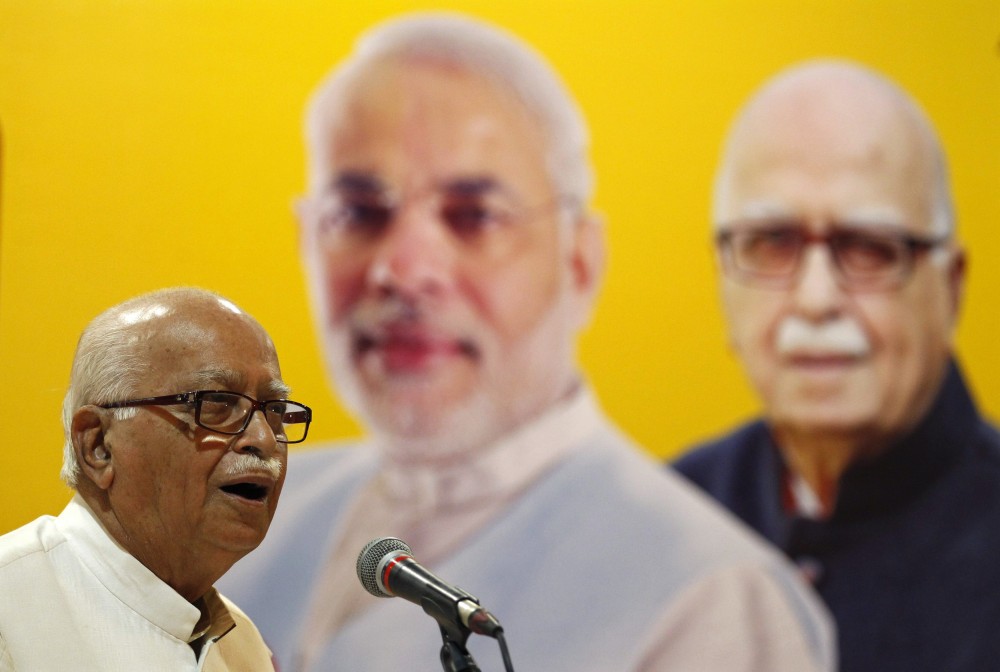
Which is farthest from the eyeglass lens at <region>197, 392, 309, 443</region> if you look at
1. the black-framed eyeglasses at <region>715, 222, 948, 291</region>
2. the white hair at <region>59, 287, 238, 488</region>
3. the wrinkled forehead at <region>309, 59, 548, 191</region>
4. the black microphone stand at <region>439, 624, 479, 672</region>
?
the black-framed eyeglasses at <region>715, 222, 948, 291</region>

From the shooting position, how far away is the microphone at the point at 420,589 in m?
1.74

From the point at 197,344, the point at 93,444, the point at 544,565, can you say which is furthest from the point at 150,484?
the point at 544,565

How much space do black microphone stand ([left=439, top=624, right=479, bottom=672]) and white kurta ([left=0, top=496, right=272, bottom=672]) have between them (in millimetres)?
391

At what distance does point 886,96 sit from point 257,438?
3.20 metres

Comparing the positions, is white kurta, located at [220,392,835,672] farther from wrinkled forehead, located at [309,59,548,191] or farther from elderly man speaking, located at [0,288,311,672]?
elderly man speaking, located at [0,288,311,672]

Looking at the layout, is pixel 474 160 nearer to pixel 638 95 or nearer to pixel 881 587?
pixel 638 95

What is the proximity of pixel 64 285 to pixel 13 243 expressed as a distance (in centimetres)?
22

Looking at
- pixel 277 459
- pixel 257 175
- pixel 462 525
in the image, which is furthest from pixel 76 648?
pixel 257 175

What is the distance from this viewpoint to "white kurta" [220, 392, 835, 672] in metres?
3.96

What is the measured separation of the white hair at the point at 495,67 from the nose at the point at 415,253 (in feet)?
1.54

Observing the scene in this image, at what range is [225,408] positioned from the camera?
1872 millimetres

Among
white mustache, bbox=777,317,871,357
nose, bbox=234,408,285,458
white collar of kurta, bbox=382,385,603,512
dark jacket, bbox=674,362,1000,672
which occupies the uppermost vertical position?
nose, bbox=234,408,285,458

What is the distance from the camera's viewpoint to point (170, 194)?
4184 millimetres

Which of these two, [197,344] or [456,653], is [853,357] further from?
[197,344]
